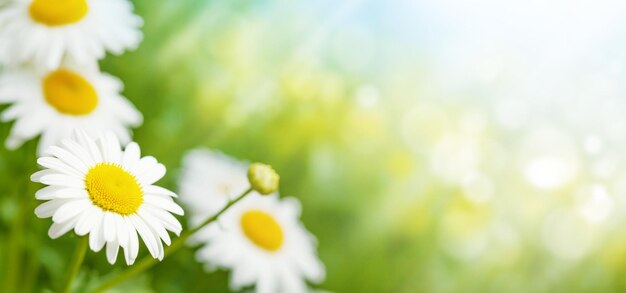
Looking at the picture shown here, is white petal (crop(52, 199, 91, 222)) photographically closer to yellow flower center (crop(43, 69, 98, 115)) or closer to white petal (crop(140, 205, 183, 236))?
white petal (crop(140, 205, 183, 236))

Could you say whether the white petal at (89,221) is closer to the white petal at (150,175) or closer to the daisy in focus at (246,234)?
the white petal at (150,175)

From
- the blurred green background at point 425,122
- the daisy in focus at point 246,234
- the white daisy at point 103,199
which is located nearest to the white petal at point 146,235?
the white daisy at point 103,199

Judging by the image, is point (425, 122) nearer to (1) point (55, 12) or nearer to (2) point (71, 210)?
(1) point (55, 12)

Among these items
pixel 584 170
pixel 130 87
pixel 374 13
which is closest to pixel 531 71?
pixel 584 170

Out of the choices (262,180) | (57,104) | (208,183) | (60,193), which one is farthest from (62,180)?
(208,183)

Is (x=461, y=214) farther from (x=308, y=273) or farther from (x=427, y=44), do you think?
(x=308, y=273)

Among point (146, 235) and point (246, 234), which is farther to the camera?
point (246, 234)

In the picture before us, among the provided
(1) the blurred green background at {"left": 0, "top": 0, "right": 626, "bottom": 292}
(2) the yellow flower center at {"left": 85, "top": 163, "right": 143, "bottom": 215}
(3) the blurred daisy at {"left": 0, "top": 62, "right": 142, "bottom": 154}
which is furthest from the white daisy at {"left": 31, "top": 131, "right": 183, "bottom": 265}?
(1) the blurred green background at {"left": 0, "top": 0, "right": 626, "bottom": 292}
